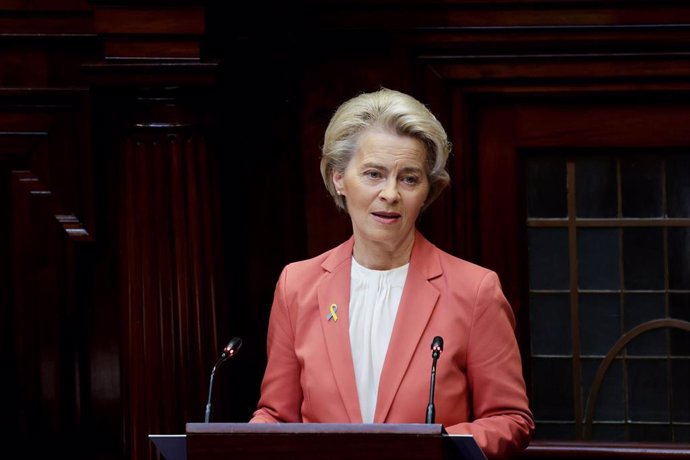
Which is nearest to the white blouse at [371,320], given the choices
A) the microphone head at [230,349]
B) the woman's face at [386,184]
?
the woman's face at [386,184]

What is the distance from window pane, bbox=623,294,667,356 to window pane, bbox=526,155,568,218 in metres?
0.34

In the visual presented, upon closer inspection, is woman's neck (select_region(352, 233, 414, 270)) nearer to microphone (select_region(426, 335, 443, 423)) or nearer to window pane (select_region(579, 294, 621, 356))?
microphone (select_region(426, 335, 443, 423))

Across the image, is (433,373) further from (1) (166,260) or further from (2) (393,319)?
(1) (166,260)

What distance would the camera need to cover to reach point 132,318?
3559 millimetres

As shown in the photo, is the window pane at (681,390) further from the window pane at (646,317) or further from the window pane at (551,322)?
the window pane at (551,322)

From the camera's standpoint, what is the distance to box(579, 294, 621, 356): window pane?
3811 millimetres

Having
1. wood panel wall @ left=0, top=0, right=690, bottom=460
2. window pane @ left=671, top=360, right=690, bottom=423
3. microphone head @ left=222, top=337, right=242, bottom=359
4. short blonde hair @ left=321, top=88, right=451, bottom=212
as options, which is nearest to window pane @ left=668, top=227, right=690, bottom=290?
window pane @ left=671, top=360, right=690, bottom=423

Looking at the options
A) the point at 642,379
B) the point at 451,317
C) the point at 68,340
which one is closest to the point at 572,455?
the point at 642,379

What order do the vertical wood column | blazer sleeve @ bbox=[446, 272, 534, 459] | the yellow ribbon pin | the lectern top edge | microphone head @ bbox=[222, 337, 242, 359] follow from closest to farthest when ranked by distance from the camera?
the lectern top edge < microphone head @ bbox=[222, 337, 242, 359] < blazer sleeve @ bbox=[446, 272, 534, 459] < the yellow ribbon pin < the vertical wood column

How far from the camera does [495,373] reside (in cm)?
303

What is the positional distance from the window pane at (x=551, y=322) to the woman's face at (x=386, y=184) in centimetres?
88

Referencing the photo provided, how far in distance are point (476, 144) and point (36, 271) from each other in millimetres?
1390

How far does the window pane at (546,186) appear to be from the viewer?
3.81 meters

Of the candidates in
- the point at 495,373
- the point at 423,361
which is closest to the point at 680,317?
the point at 495,373
